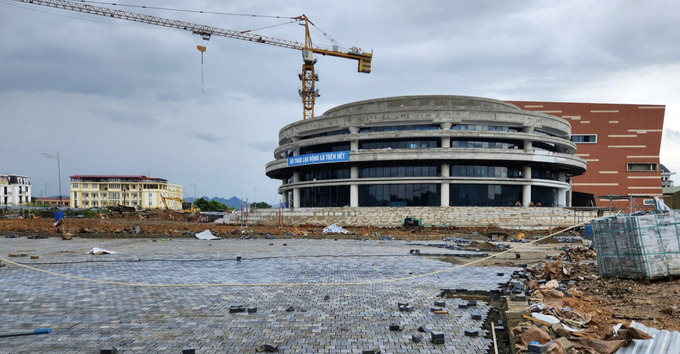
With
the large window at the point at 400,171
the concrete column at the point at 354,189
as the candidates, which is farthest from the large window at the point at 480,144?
the concrete column at the point at 354,189

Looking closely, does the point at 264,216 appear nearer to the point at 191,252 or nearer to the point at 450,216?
the point at 450,216

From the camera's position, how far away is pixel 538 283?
30.6ft

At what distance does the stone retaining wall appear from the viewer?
32.1 m

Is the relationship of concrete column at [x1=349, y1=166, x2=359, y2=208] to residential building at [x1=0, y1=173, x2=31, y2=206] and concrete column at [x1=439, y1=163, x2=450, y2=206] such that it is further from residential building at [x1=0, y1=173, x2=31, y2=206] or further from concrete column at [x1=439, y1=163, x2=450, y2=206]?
residential building at [x1=0, y1=173, x2=31, y2=206]

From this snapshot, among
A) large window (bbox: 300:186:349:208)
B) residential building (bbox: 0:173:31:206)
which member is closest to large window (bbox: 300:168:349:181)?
large window (bbox: 300:186:349:208)

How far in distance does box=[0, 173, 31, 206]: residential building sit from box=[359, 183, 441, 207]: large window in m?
130

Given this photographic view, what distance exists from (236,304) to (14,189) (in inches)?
6598

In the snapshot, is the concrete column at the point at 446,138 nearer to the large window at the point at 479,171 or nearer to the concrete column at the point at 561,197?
the large window at the point at 479,171

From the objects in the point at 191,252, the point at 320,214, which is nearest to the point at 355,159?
the point at 320,214

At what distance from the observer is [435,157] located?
1533 inches

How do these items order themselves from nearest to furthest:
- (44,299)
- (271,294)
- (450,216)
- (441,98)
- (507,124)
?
(44,299)
(271,294)
(450,216)
(507,124)
(441,98)

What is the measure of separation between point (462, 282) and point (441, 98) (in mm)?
38466

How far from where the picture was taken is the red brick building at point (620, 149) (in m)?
64.4

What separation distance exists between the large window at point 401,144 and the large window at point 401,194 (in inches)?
170
